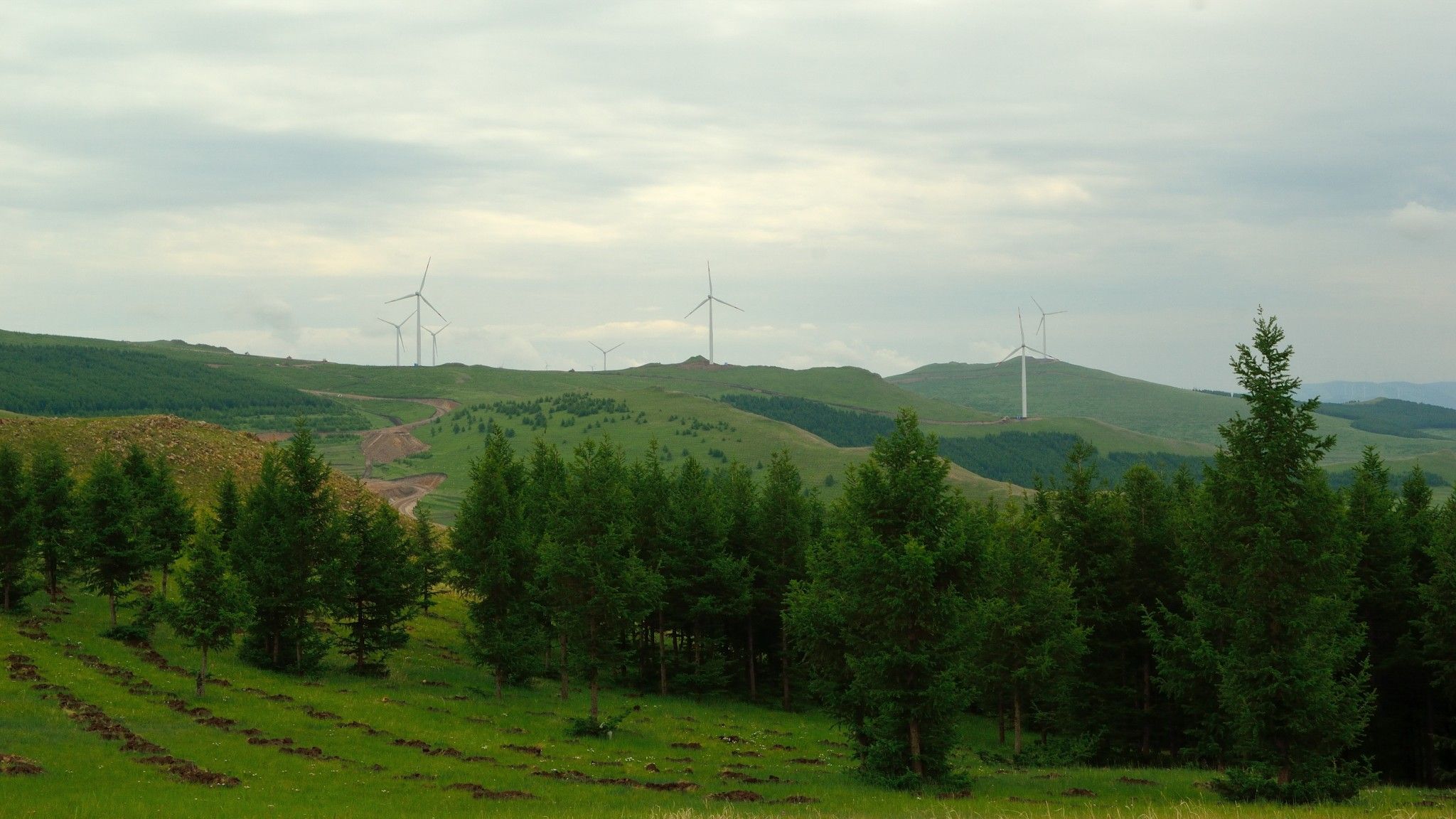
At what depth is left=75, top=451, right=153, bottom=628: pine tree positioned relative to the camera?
190ft

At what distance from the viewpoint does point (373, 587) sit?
58562 millimetres

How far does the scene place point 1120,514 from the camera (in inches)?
2272

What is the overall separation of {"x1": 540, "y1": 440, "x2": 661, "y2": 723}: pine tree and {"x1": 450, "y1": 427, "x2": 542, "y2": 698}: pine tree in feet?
12.7

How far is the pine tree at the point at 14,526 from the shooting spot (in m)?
57.7

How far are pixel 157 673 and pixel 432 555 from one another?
2425 centimetres

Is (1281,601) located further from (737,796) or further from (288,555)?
(288,555)

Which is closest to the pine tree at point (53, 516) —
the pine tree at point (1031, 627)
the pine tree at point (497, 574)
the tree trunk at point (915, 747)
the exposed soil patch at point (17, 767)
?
the pine tree at point (497, 574)

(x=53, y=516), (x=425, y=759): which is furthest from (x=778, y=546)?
(x=53, y=516)

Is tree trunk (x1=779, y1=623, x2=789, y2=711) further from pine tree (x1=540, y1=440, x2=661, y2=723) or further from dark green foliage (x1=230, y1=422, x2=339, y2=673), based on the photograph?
dark green foliage (x1=230, y1=422, x2=339, y2=673)

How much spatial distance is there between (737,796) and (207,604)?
91.6ft

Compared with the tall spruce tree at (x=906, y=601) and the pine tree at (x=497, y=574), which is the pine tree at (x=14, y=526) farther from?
the tall spruce tree at (x=906, y=601)

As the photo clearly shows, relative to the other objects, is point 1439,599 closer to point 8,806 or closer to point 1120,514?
point 1120,514

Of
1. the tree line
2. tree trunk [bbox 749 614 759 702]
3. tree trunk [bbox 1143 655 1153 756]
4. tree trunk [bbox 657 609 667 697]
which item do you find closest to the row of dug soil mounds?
the tree line

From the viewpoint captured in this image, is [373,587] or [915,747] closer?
[915,747]
